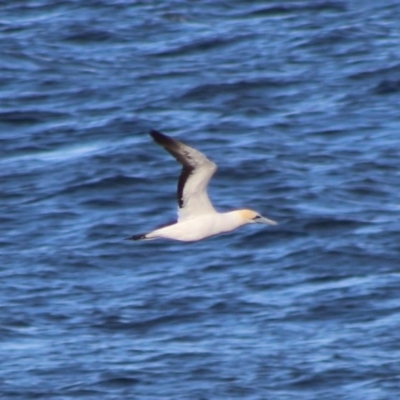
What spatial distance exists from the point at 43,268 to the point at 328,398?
653cm

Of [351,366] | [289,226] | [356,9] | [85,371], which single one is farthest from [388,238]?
[356,9]

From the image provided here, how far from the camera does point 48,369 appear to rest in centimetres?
1922

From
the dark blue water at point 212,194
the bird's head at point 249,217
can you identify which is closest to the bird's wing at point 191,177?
the bird's head at point 249,217

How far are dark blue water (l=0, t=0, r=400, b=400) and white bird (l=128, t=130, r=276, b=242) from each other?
4.48 meters

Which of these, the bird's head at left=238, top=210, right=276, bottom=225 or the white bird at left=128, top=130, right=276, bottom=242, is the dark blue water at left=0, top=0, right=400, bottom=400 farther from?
the white bird at left=128, top=130, right=276, bottom=242

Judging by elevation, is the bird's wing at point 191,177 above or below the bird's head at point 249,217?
above

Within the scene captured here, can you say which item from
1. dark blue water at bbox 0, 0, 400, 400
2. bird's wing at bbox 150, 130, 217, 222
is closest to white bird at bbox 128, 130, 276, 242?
bird's wing at bbox 150, 130, 217, 222

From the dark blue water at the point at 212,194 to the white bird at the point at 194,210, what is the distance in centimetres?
448

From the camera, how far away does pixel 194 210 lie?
14.2 metres

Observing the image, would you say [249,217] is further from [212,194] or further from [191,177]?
[212,194]

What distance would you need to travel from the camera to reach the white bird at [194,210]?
13539 mm

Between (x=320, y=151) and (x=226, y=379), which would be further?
(x=320, y=151)

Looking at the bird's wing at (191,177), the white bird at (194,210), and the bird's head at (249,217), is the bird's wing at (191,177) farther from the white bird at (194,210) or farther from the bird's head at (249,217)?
the bird's head at (249,217)

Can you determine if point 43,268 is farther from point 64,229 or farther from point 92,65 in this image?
point 92,65
